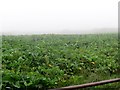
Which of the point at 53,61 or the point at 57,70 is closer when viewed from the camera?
the point at 57,70

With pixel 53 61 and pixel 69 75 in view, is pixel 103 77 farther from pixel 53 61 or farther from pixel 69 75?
pixel 53 61

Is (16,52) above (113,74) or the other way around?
above

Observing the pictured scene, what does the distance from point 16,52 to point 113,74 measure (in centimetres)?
382

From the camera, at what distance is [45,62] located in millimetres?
10617

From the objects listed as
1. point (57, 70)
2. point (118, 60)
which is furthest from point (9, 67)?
point (118, 60)

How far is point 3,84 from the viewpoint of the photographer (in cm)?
769

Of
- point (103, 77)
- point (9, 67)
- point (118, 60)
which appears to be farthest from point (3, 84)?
point (118, 60)

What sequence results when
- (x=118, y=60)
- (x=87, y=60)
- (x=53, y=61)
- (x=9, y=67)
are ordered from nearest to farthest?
1. (x=9, y=67)
2. (x=53, y=61)
3. (x=87, y=60)
4. (x=118, y=60)

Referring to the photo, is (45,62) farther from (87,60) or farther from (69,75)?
(87,60)

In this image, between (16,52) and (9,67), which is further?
(16,52)

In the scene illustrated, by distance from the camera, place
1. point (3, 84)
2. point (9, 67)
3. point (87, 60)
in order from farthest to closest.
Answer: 1. point (87, 60)
2. point (9, 67)
3. point (3, 84)

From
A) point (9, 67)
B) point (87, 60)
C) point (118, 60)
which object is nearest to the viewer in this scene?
point (9, 67)

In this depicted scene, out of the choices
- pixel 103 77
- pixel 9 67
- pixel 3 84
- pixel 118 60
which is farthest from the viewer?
pixel 118 60

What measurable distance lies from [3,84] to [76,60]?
176 inches
